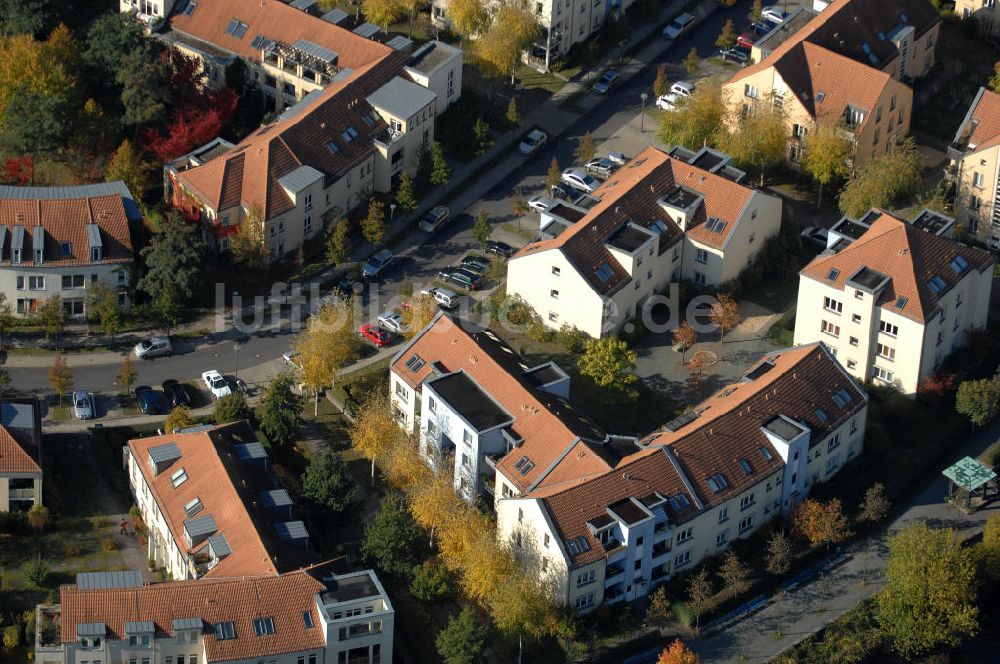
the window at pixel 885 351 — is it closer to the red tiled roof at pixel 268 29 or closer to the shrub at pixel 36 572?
the red tiled roof at pixel 268 29

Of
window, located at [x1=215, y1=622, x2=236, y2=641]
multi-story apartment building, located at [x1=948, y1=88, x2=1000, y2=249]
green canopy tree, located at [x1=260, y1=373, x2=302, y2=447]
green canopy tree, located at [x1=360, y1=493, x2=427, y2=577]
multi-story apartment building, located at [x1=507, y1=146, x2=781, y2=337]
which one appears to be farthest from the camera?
multi-story apartment building, located at [x1=948, y1=88, x2=1000, y2=249]

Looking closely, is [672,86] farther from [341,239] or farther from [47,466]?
[47,466]

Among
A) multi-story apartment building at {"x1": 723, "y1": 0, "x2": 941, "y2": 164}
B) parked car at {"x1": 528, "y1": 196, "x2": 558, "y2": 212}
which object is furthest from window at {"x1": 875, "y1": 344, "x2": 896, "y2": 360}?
parked car at {"x1": 528, "y1": 196, "x2": 558, "y2": 212}

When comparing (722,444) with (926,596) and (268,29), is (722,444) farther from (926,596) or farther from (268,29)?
(268,29)

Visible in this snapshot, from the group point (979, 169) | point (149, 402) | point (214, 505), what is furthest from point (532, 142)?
point (214, 505)

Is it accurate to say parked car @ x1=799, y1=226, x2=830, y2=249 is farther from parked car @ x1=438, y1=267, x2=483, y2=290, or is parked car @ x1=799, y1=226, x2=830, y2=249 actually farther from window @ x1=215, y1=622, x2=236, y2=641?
window @ x1=215, y1=622, x2=236, y2=641
